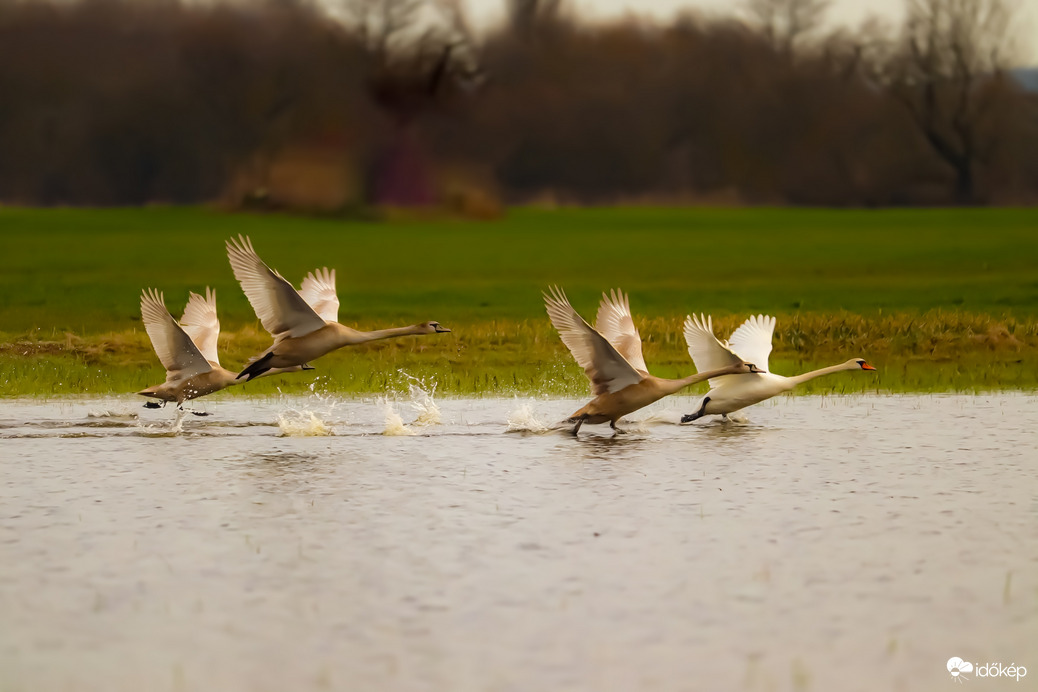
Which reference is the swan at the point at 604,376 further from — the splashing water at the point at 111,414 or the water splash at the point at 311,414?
the splashing water at the point at 111,414

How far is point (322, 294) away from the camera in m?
17.5

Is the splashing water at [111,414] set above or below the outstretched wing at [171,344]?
below

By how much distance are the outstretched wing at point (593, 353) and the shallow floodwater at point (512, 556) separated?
2.01 ft

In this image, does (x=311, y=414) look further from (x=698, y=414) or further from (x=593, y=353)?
(x=698, y=414)

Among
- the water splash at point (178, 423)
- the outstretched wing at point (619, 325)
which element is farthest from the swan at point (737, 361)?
the water splash at point (178, 423)

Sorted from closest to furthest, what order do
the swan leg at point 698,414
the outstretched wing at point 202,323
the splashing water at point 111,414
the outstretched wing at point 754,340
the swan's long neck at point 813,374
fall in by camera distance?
the swan's long neck at point 813,374, the swan leg at point 698,414, the splashing water at point 111,414, the outstretched wing at point 754,340, the outstretched wing at point 202,323

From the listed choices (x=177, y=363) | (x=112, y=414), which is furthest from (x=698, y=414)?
(x=112, y=414)

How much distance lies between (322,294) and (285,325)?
2231 mm

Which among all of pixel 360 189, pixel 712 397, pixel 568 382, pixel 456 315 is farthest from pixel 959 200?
pixel 712 397

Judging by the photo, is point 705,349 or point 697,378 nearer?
point 697,378

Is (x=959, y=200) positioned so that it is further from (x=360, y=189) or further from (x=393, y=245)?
(x=360, y=189)

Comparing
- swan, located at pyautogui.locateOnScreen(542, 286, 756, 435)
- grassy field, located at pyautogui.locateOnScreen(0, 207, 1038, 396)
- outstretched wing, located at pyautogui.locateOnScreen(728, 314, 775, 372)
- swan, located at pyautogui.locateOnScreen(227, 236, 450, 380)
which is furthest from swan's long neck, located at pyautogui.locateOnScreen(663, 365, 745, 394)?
grassy field, located at pyautogui.locateOnScreen(0, 207, 1038, 396)

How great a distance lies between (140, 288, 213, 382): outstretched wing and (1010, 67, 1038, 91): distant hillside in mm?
40799

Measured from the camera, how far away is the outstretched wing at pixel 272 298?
14766 millimetres
